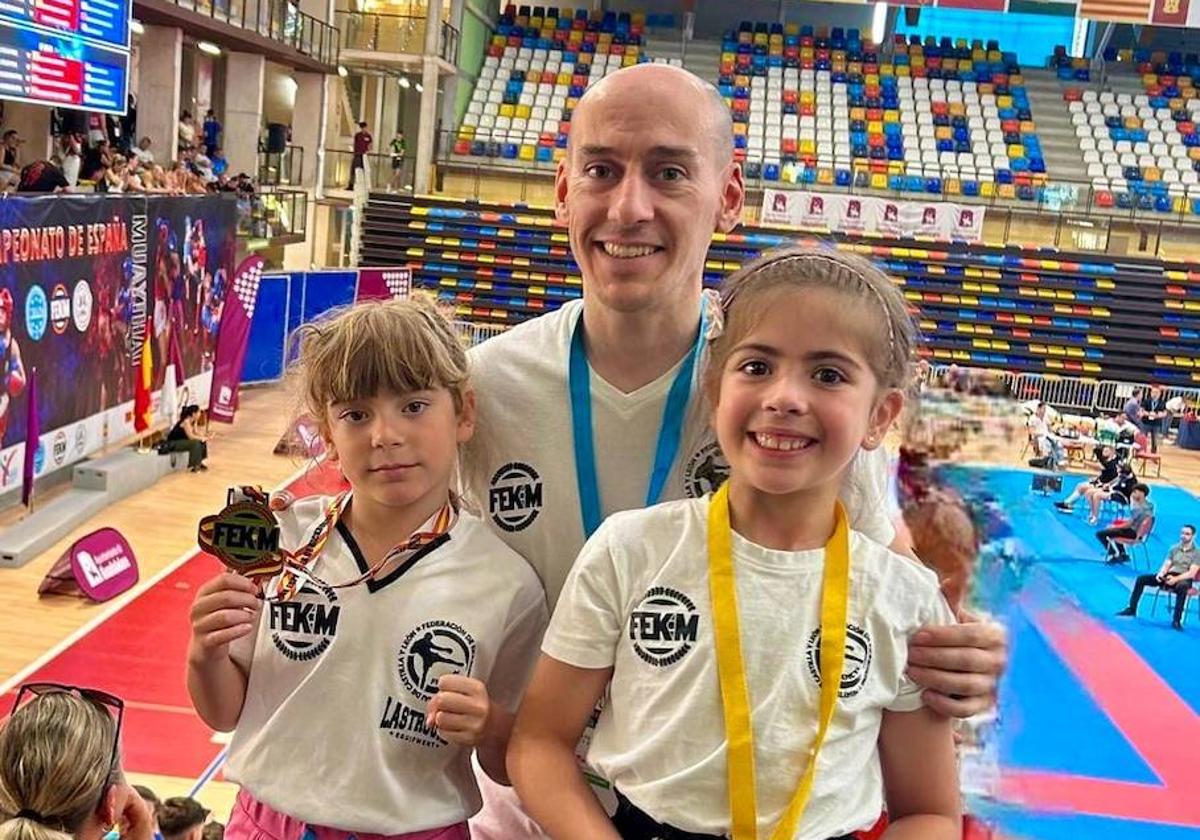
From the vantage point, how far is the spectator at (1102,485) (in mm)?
13750

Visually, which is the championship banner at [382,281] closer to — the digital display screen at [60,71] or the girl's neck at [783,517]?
the digital display screen at [60,71]

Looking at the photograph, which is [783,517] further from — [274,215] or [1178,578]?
[274,215]

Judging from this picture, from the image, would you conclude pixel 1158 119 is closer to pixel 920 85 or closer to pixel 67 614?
pixel 920 85

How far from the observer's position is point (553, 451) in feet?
7.61

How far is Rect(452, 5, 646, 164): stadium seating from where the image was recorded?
2419cm

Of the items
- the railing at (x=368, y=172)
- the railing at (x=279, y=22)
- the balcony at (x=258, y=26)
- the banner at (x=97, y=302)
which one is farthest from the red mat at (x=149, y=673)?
the railing at (x=368, y=172)

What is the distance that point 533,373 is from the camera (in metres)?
2.36

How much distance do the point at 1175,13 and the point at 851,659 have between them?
26894mm

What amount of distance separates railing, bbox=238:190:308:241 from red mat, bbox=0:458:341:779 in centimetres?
842

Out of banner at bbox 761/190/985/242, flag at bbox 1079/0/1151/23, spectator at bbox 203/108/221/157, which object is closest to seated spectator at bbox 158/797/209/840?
spectator at bbox 203/108/221/157

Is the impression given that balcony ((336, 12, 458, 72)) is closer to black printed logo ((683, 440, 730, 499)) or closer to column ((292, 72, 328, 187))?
column ((292, 72, 328, 187))

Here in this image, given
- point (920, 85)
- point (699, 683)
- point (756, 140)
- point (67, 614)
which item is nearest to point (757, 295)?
point (699, 683)

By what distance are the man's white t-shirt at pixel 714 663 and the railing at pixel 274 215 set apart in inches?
564

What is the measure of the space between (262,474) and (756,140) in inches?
622
